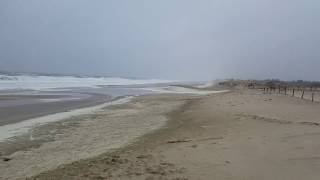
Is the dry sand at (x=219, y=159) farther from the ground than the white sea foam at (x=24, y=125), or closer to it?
farther from the ground

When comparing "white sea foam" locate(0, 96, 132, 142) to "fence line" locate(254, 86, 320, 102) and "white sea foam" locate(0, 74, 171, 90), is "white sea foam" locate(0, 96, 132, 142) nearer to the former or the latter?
"fence line" locate(254, 86, 320, 102)

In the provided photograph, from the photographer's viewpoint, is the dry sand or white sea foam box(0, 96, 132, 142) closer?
the dry sand

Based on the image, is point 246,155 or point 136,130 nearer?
point 246,155

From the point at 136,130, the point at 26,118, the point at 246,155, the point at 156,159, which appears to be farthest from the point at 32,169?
the point at 26,118

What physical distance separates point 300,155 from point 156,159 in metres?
3.10

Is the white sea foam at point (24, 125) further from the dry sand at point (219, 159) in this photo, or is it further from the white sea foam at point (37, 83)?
the white sea foam at point (37, 83)

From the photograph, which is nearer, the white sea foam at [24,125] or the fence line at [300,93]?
the white sea foam at [24,125]

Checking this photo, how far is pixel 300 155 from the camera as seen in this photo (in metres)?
8.98

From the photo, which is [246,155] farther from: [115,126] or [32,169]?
[115,126]

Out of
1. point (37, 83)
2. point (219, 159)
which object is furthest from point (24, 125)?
point (37, 83)

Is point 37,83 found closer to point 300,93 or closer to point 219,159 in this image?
point 300,93

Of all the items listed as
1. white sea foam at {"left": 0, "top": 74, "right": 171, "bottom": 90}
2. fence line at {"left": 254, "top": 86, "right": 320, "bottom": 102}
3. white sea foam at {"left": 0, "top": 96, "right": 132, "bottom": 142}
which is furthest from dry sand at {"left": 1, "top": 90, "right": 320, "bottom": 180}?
white sea foam at {"left": 0, "top": 74, "right": 171, "bottom": 90}

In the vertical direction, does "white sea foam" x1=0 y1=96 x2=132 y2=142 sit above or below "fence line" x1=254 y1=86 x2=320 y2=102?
below

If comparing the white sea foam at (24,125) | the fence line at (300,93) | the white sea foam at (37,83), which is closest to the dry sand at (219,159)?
the white sea foam at (24,125)
